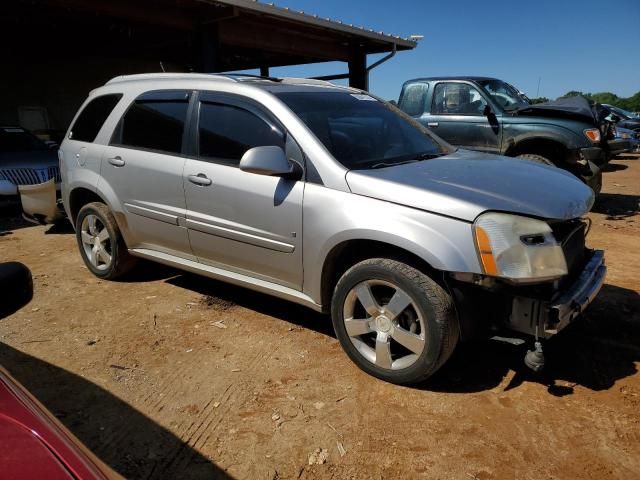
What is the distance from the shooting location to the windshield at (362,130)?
334 centimetres

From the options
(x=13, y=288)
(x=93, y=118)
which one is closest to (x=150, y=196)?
(x=93, y=118)

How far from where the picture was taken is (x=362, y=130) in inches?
145

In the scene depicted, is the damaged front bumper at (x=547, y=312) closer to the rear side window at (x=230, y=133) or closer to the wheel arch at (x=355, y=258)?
the wheel arch at (x=355, y=258)

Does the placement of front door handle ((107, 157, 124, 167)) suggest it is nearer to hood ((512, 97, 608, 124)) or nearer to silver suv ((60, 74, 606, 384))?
silver suv ((60, 74, 606, 384))

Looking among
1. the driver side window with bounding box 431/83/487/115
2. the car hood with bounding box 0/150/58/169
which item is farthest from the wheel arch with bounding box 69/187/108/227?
the driver side window with bounding box 431/83/487/115

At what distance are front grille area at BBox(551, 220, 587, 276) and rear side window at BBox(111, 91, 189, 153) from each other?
2694mm

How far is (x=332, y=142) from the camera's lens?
332 centimetres

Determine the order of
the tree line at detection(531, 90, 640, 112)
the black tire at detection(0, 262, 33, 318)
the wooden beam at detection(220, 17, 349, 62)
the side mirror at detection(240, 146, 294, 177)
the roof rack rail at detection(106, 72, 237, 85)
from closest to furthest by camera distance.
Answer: the black tire at detection(0, 262, 33, 318) < the side mirror at detection(240, 146, 294, 177) < the roof rack rail at detection(106, 72, 237, 85) < the wooden beam at detection(220, 17, 349, 62) < the tree line at detection(531, 90, 640, 112)

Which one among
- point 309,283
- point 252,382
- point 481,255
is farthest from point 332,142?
point 252,382

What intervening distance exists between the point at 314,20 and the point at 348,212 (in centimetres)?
826

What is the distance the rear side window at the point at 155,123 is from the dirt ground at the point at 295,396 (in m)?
1.33

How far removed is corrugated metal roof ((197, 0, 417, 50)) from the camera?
27.6ft

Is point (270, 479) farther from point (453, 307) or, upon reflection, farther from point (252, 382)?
point (453, 307)

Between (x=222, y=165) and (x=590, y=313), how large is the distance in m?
2.98
